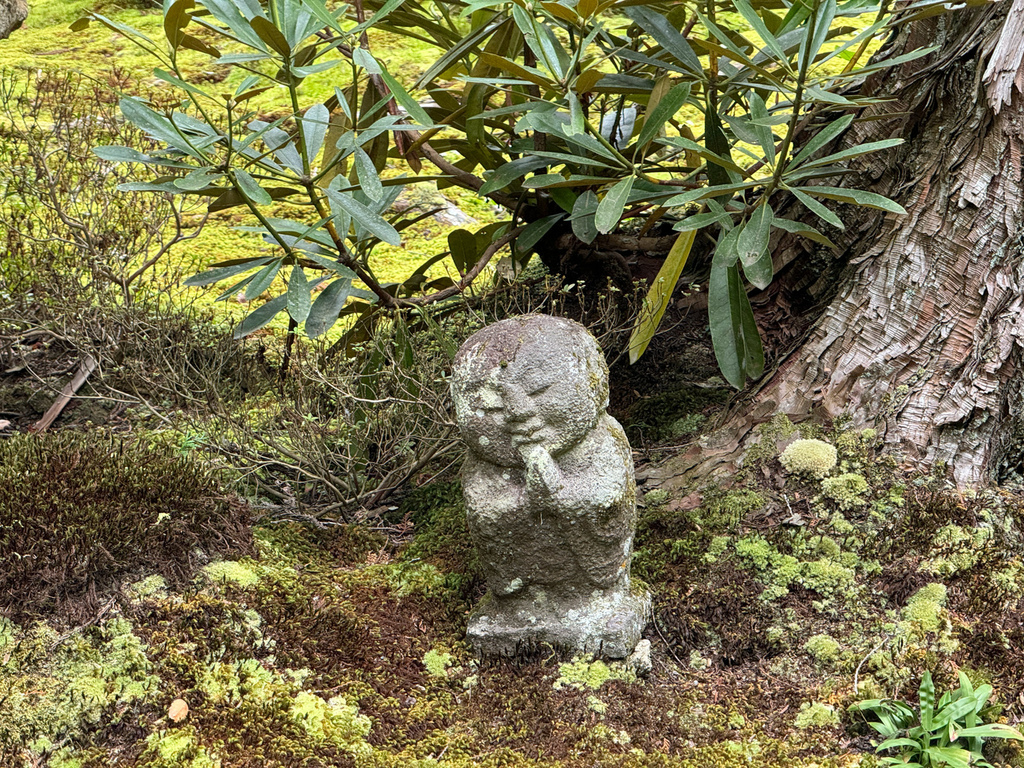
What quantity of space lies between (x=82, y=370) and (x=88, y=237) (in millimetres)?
495

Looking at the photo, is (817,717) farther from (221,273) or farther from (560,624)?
(221,273)

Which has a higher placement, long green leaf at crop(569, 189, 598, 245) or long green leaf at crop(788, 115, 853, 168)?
long green leaf at crop(788, 115, 853, 168)

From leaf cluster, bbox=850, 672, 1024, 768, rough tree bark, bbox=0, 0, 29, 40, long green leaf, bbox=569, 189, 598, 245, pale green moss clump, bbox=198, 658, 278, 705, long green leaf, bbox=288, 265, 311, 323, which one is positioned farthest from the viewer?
rough tree bark, bbox=0, 0, 29, 40

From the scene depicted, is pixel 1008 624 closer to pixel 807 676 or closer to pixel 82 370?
pixel 807 676

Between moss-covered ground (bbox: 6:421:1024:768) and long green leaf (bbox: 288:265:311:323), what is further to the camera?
long green leaf (bbox: 288:265:311:323)

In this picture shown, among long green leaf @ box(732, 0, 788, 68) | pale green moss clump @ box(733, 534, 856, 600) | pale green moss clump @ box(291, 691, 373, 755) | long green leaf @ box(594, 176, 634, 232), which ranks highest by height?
long green leaf @ box(732, 0, 788, 68)

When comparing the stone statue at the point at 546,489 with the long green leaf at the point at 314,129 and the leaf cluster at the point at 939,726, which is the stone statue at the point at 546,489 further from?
the long green leaf at the point at 314,129

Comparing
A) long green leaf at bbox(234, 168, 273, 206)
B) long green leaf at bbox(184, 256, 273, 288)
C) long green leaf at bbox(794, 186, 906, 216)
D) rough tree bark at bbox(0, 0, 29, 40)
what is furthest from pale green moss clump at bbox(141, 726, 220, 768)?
rough tree bark at bbox(0, 0, 29, 40)

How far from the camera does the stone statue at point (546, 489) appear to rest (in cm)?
202

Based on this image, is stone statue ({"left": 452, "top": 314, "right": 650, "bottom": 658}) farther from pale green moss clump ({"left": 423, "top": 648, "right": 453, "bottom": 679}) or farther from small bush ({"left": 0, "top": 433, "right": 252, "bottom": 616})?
small bush ({"left": 0, "top": 433, "right": 252, "bottom": 616})

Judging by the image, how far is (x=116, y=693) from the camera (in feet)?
6.66

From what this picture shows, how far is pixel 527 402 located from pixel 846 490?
103 cm

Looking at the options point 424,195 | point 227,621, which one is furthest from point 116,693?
point 424,195

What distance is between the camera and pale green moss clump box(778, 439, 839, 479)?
2.51 metres
